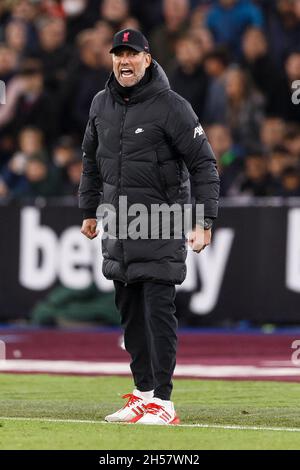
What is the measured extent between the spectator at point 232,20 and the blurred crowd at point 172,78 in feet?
0.04

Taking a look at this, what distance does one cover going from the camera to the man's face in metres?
8.68

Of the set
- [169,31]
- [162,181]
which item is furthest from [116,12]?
[162,181]

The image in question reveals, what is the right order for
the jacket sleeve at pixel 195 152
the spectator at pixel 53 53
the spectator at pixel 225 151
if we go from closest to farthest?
the jacket sleeve at pixel 195 152
the spectator at pixel 225 151
the spectator at pixel 53 53

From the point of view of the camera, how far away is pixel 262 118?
16.3 m

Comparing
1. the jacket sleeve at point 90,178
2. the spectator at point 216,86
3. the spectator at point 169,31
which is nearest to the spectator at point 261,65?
the spectator at point 216,86

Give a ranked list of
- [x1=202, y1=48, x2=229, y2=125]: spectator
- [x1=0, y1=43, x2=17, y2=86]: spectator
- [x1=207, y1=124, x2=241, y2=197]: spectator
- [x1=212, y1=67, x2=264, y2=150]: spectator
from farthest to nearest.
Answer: [x1=0, y1=43, x2=17, y2=86]: spectator
[x1=202, y1=48, x2=229, y2=125]: spectator
[x1=212, y1=67, x2=264, y2=150]: spectator
[x1=207, y1=124, x2=241, y2=197]: spectator

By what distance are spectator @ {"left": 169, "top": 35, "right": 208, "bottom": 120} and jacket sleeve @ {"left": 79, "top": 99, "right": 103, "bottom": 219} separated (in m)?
7.41

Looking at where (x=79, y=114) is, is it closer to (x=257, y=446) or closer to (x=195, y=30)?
(x=195, y=30)

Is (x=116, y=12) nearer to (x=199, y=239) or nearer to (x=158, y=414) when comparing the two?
(x=199, y=239)

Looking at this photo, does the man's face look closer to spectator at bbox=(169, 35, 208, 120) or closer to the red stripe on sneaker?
the red stripe on sneaker

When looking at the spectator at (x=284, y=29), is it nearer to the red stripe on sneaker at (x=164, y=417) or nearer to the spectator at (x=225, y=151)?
the spectator at (x=225, y=151)

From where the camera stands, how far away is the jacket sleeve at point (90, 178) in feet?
29.8

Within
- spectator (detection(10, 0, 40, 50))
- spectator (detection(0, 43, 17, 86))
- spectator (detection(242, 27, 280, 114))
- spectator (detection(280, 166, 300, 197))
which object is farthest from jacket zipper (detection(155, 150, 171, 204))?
spectator (detection(10, 0, 40, 50))
